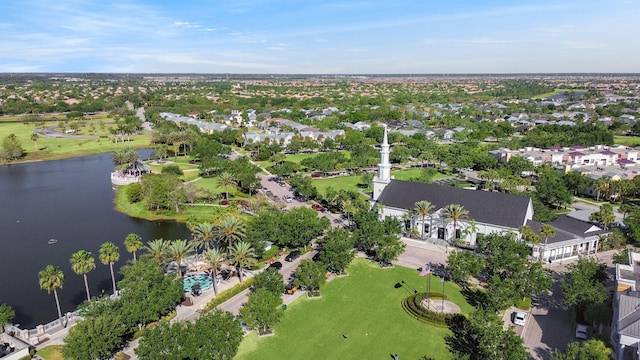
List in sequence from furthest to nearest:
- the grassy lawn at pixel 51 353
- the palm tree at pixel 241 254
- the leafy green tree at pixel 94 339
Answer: the palm tree at pixel 241 254, the grassy lawn at pixel 51 353, the leafy green tree at pixel 94 339

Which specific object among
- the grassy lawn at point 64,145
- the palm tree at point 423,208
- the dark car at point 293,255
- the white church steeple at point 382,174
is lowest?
the dark car at point 293,255

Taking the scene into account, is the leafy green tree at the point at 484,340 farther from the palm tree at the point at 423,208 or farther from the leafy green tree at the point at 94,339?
the leafy green tree at the point at 94,339

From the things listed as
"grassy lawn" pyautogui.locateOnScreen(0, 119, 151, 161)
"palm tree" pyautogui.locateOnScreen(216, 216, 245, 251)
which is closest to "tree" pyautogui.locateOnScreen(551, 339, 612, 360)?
"palm tree" pyautogui.locateOnScreen(216, 216, 245, 251)

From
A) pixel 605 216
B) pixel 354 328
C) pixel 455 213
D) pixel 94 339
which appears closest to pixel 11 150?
pixel 94 339

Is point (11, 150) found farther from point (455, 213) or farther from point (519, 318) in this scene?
point (519, 318)

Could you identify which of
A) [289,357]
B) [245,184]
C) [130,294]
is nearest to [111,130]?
[245,184]

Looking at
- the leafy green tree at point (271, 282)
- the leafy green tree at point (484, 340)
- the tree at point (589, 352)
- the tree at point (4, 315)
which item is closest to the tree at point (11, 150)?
the tree at point (4, 315)

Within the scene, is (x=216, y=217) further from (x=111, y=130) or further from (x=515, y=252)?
(x=111, y=130)
